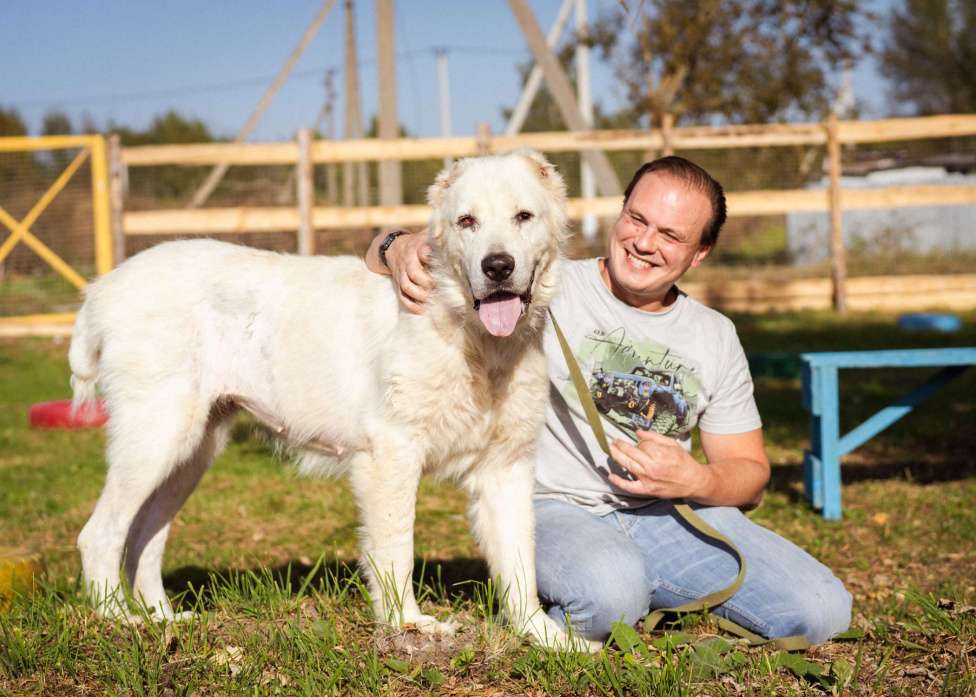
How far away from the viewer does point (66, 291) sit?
1316cm

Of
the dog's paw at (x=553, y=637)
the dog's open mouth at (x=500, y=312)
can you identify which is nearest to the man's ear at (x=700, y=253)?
the dog's open mouth at (x=500, y=312)

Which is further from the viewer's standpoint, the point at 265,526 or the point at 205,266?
the point at 265,526

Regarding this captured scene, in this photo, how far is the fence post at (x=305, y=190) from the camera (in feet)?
39.5

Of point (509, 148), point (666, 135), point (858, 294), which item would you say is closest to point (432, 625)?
point (509, 148)

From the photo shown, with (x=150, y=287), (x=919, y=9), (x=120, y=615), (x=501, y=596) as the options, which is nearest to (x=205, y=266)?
(x=150, y=287)

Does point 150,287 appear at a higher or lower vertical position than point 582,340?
higher

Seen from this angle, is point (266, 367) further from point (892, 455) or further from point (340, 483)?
point (892, 455)

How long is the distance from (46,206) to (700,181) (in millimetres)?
12112

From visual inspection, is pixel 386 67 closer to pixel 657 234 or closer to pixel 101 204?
pixel 101 204

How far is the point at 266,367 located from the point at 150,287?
0.55m

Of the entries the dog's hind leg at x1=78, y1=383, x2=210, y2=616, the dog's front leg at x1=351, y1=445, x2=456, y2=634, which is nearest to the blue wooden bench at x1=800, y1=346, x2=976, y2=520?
the dog's front leg at x1=351, y1=445, x2=456, y2=634

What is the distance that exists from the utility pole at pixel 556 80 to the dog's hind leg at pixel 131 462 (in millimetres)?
10602

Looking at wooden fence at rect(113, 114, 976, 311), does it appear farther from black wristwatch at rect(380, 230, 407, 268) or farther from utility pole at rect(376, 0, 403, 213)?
black wristwatch at rect(380, 230, 407, 268)

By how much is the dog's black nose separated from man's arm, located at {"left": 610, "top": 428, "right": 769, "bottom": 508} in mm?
717
